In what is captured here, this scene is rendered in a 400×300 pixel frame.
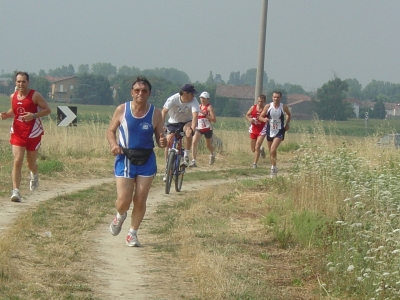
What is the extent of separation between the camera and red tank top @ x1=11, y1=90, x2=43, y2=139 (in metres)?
11.5

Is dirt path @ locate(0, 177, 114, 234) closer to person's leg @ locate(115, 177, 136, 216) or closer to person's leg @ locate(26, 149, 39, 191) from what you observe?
person's leg @ locate(26, 149, 39, 191)

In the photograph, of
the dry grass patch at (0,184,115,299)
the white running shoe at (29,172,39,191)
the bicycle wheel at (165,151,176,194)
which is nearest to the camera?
the dry grass patch at (0,184,115,299)

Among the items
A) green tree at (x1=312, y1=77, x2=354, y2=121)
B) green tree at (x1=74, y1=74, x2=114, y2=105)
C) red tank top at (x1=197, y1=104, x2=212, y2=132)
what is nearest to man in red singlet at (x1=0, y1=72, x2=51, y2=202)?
red tank top at (x1=197, y1=104, x2=212, y2=132)

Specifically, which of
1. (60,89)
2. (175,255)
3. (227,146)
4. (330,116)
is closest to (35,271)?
(175,255)

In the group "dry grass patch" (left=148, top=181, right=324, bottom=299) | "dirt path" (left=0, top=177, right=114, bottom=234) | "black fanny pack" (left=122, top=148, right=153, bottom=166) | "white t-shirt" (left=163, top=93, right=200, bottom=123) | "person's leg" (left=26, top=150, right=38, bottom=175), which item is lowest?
"dirt path" (left=0, top=177, right=114, bottom=234)

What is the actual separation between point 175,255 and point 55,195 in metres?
4.66

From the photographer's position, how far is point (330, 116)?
31750 mm

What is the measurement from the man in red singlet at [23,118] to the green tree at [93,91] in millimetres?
32468

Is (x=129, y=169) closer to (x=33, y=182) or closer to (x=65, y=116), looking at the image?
(x=33, y=182)

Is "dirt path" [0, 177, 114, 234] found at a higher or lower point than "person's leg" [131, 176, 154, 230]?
lower

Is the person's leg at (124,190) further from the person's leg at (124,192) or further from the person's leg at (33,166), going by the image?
the person's leg at (33,166)

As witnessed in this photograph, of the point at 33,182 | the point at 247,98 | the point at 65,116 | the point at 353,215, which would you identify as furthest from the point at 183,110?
the point at 247,98

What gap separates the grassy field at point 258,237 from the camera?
6.95 m

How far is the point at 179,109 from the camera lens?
14.3 meters
